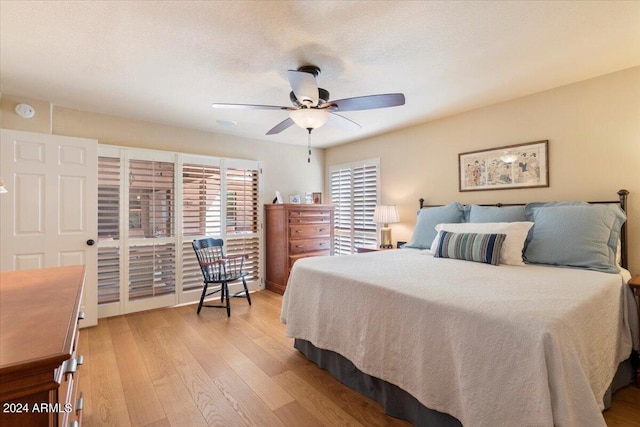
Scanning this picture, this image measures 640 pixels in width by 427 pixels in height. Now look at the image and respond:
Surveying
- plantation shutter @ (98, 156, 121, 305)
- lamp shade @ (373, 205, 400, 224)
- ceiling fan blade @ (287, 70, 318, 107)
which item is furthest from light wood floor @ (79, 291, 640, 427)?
ceiling fan blade @ (287, 70, 318, 107)

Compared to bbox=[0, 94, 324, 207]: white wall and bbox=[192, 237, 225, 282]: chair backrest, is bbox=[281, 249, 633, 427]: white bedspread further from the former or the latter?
bbox=[0, 94, 324, 207]: white wall

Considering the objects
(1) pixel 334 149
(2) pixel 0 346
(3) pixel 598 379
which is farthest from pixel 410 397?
(1) pixel 334 149

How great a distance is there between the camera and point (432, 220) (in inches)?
133

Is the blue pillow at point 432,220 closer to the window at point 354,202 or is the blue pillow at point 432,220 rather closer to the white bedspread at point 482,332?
the white bedspread at point 482,332

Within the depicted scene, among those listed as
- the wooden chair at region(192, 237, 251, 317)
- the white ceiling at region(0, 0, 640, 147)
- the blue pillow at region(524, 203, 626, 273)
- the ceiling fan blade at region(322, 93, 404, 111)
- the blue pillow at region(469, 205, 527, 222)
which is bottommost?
the wooden chair at region(192, 237, 251, 317)

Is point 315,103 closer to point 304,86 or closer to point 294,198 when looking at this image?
point 304,86

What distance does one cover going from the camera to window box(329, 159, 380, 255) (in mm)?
4746

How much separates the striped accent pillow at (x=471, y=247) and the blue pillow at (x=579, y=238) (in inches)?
12.2

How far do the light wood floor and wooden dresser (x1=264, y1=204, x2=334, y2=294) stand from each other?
4.43 ft

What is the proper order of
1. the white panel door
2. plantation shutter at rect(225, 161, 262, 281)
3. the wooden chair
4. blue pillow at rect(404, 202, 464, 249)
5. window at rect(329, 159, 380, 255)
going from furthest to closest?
window at rect(329, 159, 380, 255), plantation shutter at rect(225, 161, 262, 281), the wooden chair, blue pillow at rect(404, 202, 464, 249), the white panel door

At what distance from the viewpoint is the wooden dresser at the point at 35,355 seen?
2.26 feet

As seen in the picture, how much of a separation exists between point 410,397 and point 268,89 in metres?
2.73

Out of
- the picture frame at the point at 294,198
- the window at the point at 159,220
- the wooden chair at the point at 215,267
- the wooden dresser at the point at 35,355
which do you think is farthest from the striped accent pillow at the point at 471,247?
the window at the point at 159,220

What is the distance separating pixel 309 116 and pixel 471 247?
176cm
